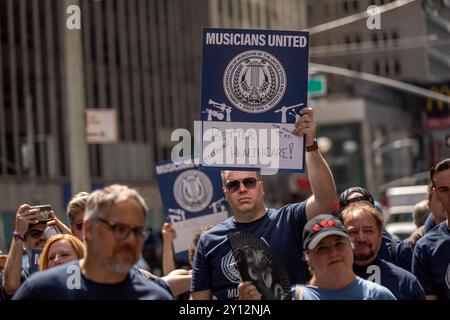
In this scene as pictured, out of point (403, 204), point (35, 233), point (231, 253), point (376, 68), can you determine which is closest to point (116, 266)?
point (231, 253)

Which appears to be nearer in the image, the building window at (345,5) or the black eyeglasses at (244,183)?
the black eyeglasses at (244,183)

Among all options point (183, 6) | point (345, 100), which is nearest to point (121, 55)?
point (183, 6)

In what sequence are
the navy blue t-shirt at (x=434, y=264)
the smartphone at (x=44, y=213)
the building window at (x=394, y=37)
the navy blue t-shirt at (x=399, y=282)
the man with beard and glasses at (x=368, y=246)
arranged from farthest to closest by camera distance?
the building window at (x=394, y=37) → the smartphone at (x=44, y=213) → the navy blue t-shirt at (x=434, y=264) → the man with beard and glasses at (x=368, y=246) → the navy blue t-shirt at (x=399, y=282)

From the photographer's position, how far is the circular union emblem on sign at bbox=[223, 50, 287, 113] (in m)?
6.17

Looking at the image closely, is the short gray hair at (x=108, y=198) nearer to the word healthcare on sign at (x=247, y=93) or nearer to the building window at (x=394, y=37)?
the word healthcare on sign at (x=247, y=93)

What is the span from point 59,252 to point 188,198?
4.08 m

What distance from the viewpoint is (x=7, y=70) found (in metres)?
47.9

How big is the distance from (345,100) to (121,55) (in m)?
22.7

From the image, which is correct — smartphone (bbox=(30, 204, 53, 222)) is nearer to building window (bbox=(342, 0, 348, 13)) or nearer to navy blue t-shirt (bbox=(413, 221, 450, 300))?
navy blue t-shirt (bbox=(413, 221, 450, 300))

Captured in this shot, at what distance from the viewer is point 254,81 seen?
20.3 feet

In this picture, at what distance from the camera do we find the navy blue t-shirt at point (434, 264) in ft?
20.7

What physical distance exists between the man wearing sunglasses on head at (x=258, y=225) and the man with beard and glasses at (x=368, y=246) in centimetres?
31

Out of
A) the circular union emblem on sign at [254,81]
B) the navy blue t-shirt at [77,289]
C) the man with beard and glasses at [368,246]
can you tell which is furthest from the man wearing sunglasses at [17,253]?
the navy blue t-shirt at [77,289]
